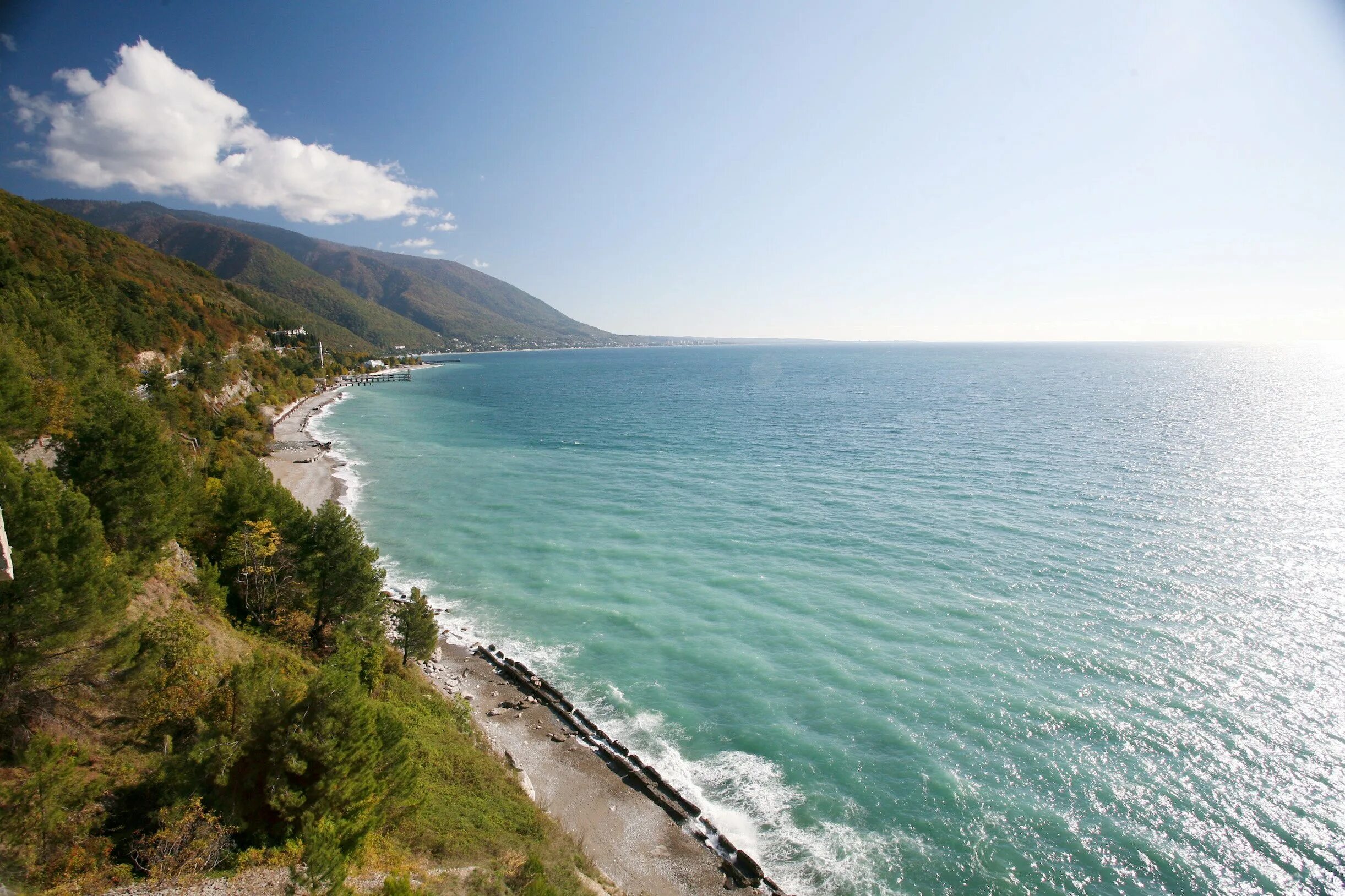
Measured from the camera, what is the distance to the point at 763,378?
18975 cm

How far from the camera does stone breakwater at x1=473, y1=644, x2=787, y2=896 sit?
19.1 meters

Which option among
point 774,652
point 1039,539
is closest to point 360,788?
point 774,652

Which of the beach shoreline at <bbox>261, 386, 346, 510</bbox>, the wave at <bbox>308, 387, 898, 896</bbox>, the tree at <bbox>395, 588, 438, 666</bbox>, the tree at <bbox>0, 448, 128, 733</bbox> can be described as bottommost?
the wave at <bbox>308, 387, 898, 896</bbox>

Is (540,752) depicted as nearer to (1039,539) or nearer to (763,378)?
(1039,539)

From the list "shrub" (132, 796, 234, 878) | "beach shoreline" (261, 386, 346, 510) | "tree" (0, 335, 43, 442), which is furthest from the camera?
"beach shoreline" (261, 386, 346, 510)

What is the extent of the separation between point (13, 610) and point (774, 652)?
1145 inches

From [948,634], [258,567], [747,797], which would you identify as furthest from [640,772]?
[258,567]

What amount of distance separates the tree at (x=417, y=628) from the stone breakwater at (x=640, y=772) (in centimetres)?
359

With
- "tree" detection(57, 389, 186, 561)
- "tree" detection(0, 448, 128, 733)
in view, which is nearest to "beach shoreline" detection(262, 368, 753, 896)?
"tree" detection(57, 389, 186, 561)

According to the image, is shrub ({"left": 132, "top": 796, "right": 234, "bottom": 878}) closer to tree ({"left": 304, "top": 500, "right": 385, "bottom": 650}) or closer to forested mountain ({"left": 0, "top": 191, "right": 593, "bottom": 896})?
forested mountain ({"left": 0, "top": 191, "right": 593, "bottom": 896})

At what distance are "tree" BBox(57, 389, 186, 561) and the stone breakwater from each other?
15.6m

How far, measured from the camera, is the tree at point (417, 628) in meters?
28.0

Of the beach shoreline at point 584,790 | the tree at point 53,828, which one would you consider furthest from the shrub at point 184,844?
the beach shoreline at point 584,790

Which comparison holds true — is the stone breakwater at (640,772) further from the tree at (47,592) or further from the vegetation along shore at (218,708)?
the tree at (47,592)
